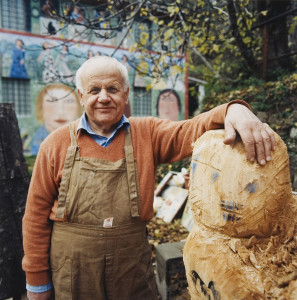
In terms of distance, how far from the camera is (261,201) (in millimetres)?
1166

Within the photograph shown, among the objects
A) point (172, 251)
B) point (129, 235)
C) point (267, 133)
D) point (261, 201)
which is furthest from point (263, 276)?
point (172, 251)

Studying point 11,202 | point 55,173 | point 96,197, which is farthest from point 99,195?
point 11,202

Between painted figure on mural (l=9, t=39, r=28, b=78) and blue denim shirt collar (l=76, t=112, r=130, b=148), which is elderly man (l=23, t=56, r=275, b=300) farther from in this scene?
painted figure on mural (l=9, t=39, r=28, b=78)

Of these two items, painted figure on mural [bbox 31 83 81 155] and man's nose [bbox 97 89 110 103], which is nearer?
man's nose [bbox 97 89 110 103]

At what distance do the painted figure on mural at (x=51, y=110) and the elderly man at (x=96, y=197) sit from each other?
9331 mm

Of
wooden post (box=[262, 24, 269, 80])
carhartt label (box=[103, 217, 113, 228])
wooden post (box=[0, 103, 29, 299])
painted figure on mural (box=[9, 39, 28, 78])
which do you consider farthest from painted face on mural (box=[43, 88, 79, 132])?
carhartt label (box=[103, 217, 113, 228])

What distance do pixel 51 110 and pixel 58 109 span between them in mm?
278

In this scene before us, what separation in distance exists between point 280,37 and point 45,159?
723 centimetres

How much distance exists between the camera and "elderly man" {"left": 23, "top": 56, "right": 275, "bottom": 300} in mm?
1595

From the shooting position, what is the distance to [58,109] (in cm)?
1059

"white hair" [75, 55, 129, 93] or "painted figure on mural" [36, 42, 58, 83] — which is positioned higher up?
"painted figure on mural" [36, 42, 58, 83]

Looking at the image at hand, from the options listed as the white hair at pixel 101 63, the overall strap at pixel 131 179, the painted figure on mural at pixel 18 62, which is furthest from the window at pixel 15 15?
the overall strap at pixel 131 179

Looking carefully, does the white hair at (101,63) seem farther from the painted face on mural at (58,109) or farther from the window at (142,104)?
the window at (142,104)

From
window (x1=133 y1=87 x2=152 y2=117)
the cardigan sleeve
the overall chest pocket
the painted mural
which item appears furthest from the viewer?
window (x1=133 y1=87 x2=152 y2=117)
